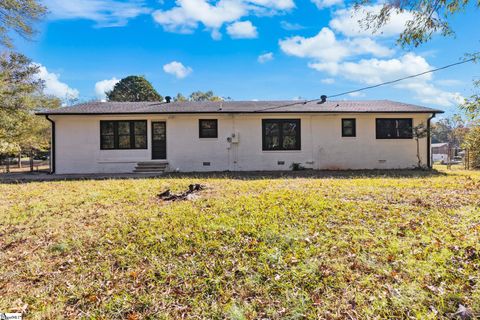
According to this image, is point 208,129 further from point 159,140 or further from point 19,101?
point 19,101

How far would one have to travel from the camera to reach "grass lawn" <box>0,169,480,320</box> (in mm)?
2625

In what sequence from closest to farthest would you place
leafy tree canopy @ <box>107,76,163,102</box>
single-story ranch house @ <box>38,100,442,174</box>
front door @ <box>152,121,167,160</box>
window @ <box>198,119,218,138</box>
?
single-story ranch house @ <box>38,100,442,174</box> → window @ <box>198,119,218,138</box> → front door @ <box>152,121,167,160</box> → leafy tree canopy @ <box>107,76,163,102</box>

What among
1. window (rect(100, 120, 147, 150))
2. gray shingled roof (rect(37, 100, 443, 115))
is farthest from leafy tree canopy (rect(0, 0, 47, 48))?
window (rect(100, 120, 147, 150))

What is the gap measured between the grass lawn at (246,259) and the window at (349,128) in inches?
276

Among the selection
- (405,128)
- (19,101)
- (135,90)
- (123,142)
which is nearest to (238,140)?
(123,142)

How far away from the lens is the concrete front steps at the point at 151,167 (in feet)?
39.2

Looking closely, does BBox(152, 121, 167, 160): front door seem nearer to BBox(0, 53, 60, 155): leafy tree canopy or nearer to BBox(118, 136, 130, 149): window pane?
BBox(118, 136, 130, 149): window pane

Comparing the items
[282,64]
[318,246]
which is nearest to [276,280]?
[318,246]

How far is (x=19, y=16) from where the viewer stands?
7781 millimetres

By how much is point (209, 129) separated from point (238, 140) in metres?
1.45

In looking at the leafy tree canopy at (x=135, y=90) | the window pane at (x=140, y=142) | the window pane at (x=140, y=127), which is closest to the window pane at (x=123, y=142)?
the window pane at (x=140, y=142)

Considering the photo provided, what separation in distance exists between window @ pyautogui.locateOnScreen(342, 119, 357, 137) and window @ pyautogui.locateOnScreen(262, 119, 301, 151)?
2.15m

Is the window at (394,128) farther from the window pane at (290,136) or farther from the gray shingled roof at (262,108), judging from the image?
the window pane at (290,136)

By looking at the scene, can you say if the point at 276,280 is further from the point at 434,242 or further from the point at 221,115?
the point at 221,115
